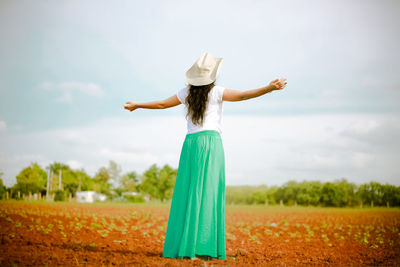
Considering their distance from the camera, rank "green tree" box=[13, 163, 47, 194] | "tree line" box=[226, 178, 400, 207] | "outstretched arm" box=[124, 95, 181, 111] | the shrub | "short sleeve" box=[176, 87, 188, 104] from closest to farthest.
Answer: "short sleeve" box=[176, 87, 188, 104]
"outstretched arm" box=[124, 95, 181, 111]
"tree line" box=[226, 178, 400, 207]
"green tree" box=[13, 163, 47, 194]
the shrub

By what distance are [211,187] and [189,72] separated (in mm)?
1528

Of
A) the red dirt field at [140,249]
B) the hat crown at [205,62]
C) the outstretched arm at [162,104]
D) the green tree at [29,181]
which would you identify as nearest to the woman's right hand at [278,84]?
the hat crown at [205,62]

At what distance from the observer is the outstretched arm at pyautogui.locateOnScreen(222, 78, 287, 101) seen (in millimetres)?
3811

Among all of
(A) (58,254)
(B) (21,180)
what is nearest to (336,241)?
(A) (58,254)

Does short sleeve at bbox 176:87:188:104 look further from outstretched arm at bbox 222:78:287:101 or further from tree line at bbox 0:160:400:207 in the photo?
tree line at bbox 0:160:400:207

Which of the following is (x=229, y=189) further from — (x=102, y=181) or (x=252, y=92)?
(x=252, y=92)

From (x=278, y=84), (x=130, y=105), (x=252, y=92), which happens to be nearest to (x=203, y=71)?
(x=252, y=92)

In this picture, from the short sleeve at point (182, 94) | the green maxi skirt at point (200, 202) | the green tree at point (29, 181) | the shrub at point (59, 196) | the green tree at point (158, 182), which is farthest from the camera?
the green tree at point (158, 182)

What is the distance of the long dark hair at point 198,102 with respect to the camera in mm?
4168

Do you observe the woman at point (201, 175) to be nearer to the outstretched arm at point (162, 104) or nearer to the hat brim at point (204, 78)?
the hat brim at point (204, 78)

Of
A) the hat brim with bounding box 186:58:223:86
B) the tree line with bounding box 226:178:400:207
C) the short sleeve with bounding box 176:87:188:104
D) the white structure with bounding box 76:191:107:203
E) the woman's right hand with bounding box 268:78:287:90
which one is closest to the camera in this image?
the woman's right hand with bounding box 268:78:287:90

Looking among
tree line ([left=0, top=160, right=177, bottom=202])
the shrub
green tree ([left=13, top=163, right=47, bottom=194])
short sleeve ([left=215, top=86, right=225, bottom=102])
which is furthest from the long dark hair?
tree line ([left=0, top=160, right=177, bottom=202])

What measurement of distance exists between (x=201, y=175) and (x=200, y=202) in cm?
34

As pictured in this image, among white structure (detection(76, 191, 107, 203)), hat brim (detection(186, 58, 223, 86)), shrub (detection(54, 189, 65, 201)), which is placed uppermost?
hat brim (detection(186, 58, 223, 86))
